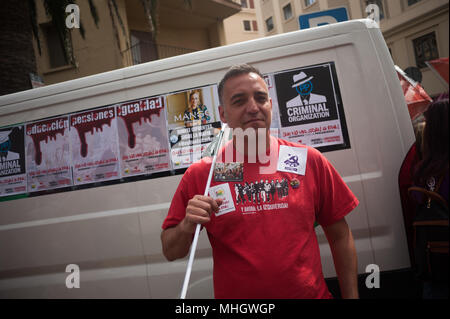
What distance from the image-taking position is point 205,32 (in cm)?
1095

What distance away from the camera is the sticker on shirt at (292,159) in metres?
1.28

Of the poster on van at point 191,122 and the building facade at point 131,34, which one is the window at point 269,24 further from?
the building facade at point 131,34

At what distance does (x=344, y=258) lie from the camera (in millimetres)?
1259

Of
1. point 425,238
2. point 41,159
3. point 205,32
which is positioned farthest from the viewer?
point 205,32

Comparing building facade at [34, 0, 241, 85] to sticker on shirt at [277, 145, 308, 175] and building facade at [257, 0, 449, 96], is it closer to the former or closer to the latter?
building facade at [257, 0, 449, 96]

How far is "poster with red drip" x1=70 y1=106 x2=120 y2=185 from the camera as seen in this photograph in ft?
7.02

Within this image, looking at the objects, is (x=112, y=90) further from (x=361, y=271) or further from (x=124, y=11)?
(x=124, y=11)

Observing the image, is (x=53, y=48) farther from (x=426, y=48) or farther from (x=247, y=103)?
(x=426, y=48)

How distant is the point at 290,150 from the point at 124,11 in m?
7.66

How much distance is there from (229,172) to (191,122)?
2.83 ft

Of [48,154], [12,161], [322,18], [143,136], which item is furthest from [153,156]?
[322,18]

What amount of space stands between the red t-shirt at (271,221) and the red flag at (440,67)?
58 cm
